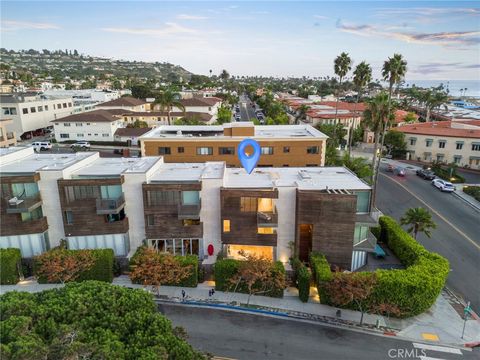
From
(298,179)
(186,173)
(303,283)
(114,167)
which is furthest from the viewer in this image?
(114,167)

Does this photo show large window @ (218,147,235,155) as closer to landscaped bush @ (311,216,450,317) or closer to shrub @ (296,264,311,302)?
shrub @ (296,264,311,302)

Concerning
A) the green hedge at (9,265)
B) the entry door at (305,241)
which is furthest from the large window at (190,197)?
the green hedge at (9,265)

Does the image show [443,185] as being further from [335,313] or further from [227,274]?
→ [227,274]

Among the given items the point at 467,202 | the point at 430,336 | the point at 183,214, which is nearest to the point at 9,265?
the point at 183,214

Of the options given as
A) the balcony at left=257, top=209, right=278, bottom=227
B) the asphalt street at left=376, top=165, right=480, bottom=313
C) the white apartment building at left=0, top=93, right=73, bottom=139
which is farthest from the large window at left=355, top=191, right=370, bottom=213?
the white apartment building at left=0, top=93, right=73, bottom=139

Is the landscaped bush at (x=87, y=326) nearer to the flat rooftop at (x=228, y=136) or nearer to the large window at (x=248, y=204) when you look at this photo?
the large window at (x=248, y=204)

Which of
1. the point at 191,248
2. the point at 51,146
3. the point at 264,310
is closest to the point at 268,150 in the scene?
the point at 191,248
